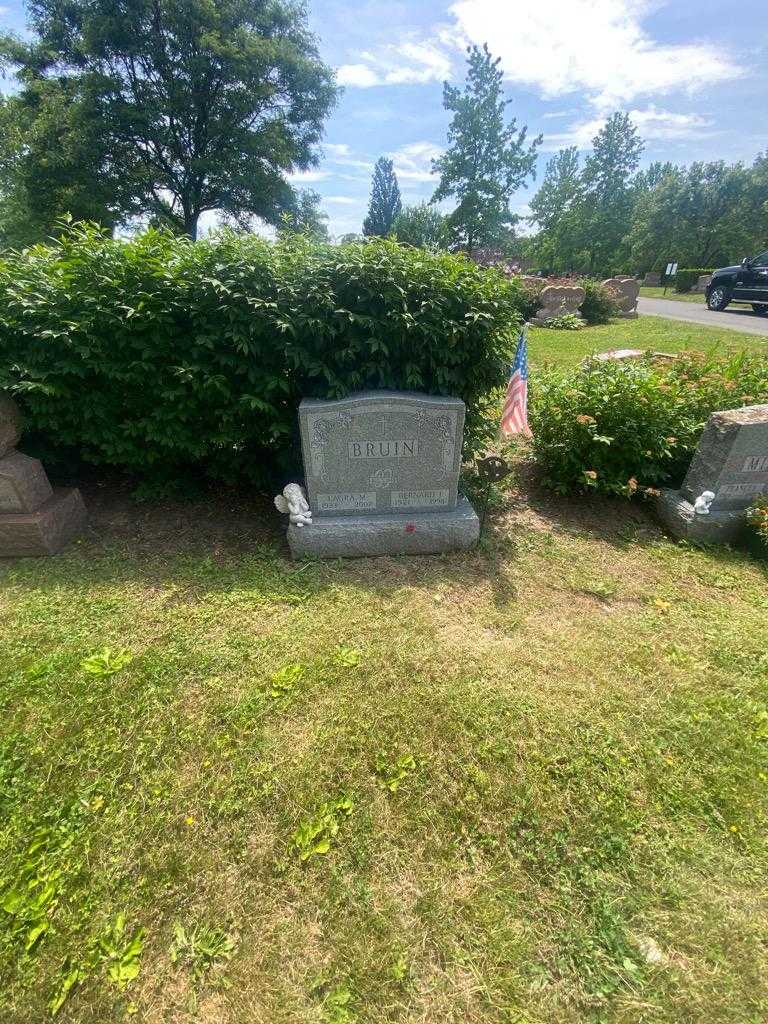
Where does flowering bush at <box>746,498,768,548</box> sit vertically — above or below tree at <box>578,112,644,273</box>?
below

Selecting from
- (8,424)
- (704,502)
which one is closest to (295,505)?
(8,424)

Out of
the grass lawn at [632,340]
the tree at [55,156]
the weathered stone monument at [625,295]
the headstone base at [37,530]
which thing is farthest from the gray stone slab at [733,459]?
the tree at [55,156]

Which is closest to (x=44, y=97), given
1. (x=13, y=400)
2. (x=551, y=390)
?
(x=13, y=400)

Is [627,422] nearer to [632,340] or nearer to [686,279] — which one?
[632,340]

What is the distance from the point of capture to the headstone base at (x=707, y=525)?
3.67 m

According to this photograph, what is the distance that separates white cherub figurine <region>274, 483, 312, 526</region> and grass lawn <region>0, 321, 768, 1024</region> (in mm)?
430

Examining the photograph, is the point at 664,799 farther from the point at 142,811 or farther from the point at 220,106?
the point at 220,106

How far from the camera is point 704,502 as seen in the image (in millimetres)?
3625

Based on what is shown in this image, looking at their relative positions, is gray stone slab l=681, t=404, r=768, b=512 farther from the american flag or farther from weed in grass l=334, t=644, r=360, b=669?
weed in grass l=334, t=644, r=360, b=669

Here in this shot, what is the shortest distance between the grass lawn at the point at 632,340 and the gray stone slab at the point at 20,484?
8.45 m

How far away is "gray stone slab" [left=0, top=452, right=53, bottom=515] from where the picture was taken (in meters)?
3.32

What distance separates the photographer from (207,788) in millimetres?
1986

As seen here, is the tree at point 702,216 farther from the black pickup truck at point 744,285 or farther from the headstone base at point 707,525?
the headstone base at point 707,525

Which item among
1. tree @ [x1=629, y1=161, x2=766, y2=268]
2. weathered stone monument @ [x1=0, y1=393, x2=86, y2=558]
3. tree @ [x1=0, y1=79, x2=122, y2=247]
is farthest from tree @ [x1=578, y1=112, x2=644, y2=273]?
weathered stone monument @ [x1=0, y1=393, x2=86, y2=558]
